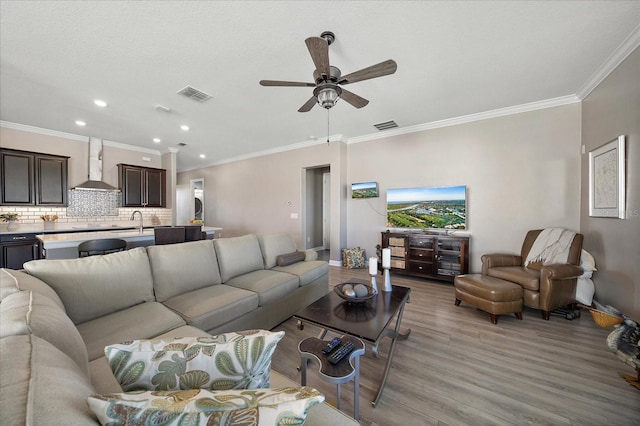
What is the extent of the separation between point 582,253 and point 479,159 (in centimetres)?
181

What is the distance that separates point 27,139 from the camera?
4.35 meters

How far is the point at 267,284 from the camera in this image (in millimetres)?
2352

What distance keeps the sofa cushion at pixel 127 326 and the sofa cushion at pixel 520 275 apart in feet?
10.9

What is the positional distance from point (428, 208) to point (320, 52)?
3258 mm

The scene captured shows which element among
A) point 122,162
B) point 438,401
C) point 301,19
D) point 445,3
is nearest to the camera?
point 438,401

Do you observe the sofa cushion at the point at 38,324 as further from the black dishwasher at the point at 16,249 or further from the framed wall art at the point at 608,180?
the black dishwasher at the point at 16,249

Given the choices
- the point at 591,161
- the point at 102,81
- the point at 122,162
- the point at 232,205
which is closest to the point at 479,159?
the point at 591,161

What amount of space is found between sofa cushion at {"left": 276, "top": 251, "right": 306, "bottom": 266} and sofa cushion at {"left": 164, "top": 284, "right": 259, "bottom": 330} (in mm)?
797

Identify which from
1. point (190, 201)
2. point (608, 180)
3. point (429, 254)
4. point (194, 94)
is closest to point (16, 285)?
point (194, 94)

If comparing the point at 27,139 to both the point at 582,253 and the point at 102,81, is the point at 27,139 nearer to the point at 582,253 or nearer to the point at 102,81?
the point at 102,81

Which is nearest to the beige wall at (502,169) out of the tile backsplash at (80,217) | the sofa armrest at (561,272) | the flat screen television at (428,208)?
the flat screen television at (428,208)

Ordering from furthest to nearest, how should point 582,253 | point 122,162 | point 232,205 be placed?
point 232,205
point 122,162
point 582,253

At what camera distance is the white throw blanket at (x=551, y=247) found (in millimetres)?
2816

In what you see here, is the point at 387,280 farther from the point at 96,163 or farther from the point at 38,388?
the point at 96,163
